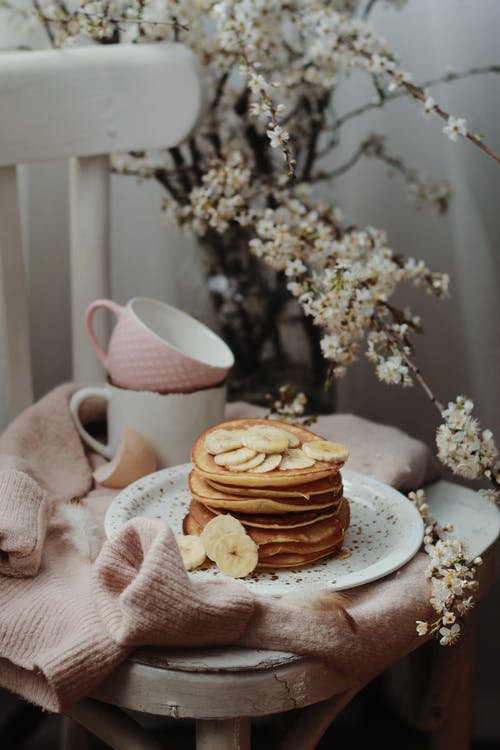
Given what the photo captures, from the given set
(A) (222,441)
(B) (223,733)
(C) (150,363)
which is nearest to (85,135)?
(C) (150,363)

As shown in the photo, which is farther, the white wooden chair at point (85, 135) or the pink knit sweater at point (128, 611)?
the white wooden chair at point (85, 135)

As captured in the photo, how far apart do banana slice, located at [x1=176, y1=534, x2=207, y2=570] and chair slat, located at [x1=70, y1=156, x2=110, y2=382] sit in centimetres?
43

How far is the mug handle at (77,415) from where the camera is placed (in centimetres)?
93

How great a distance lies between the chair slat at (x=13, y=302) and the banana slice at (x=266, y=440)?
398 mm

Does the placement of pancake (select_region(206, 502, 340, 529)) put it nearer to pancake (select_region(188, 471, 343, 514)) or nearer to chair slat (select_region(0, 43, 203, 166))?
pancake (select_region(188, 471, 343, 514))

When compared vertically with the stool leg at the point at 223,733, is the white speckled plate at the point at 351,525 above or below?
above

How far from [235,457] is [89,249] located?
465 millimetres

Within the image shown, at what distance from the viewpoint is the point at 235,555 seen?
67cm

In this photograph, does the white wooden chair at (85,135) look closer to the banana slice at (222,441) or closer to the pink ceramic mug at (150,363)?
the pink ceramic mug at (150,363)

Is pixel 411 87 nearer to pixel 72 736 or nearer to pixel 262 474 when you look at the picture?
pixel 262 474

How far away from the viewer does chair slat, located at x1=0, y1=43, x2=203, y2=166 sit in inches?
37.6

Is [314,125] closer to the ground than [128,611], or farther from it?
farther from it

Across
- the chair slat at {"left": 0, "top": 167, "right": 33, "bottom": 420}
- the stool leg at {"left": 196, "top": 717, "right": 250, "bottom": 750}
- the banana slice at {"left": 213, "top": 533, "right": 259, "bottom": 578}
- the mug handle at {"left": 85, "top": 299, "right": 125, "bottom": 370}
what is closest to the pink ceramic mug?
the mug handle at {"left": 85, "top": 299, "right": 125, "bottom": 370}

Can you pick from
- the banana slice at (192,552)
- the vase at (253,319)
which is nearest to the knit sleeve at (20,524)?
the banana slice at (192,552)
